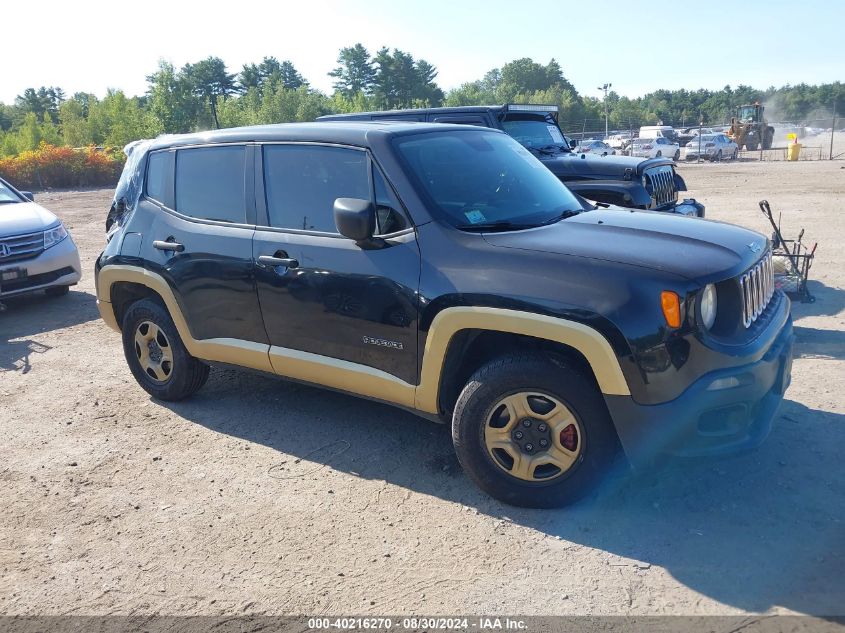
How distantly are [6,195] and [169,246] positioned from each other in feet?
20.5

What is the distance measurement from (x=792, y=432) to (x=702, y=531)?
135cm

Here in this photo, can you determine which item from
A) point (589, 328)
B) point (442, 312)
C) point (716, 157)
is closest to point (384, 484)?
point (442, 312)

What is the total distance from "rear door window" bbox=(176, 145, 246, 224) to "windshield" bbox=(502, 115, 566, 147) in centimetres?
467

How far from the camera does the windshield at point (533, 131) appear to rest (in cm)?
868

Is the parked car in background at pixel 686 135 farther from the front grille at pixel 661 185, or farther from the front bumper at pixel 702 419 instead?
the front bumper at pixel 702 419

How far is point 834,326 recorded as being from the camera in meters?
6.30

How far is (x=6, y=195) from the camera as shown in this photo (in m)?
9.41

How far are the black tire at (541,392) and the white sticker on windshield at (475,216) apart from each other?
2.65ft

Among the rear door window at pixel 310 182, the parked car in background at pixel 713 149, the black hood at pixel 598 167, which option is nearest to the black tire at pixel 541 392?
the rear door window at pixel 310 182

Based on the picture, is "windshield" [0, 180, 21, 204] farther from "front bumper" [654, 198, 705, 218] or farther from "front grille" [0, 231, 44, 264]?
"front bumper" [654, 198, 705, 218]

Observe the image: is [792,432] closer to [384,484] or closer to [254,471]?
[384,484]

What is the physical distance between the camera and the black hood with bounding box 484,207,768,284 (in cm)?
323

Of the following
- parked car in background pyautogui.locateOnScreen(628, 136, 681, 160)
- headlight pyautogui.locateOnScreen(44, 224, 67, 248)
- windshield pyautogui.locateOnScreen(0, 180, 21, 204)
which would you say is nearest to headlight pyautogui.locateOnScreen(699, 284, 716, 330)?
headlight pyautogui.locateOnScreen(44, 224, 67, 248)

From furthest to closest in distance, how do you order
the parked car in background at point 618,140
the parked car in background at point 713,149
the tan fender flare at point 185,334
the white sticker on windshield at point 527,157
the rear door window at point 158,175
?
the parked car in background at point 618,140 < the parked car in background at point 713,149 < the rear door window at point 158,175 < the white sticker on windshield at point 527,157 < the tan fender flare at point 185,334
